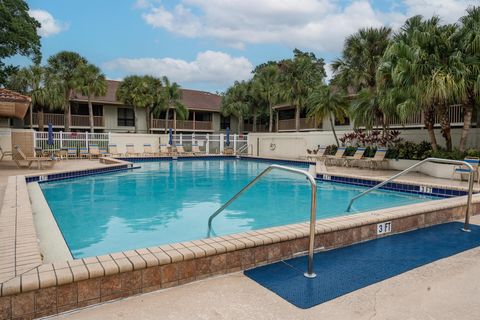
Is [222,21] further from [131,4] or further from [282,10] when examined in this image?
[131,4]

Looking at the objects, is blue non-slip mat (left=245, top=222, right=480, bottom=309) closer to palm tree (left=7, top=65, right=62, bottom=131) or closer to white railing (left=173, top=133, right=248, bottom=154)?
white railing (left=173, top=133, right=248, bottom=154)

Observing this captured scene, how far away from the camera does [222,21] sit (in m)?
20.7

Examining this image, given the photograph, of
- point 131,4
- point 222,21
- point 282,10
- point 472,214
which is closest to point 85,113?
point 222,21

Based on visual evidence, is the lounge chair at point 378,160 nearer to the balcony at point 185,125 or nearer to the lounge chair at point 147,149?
the lounge chair at point 147,149

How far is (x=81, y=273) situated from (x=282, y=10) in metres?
16.1

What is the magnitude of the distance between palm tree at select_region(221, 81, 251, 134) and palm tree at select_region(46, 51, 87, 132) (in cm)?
1230

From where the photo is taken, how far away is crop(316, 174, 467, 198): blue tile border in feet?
27.8

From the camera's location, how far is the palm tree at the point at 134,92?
85.1 ft

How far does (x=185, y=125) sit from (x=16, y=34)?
14.4 m

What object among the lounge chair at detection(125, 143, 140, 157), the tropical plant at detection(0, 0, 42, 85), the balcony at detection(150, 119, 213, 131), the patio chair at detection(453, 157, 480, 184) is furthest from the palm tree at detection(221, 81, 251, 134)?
the patio chair at detection(453, 157, 480, 184)

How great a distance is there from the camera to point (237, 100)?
31.4 m

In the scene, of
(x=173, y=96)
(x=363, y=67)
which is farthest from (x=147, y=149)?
(x=363, y=67)

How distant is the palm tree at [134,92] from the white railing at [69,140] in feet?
17.5

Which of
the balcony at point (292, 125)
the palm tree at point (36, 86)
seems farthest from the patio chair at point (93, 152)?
the balcony at point (292, 125)
